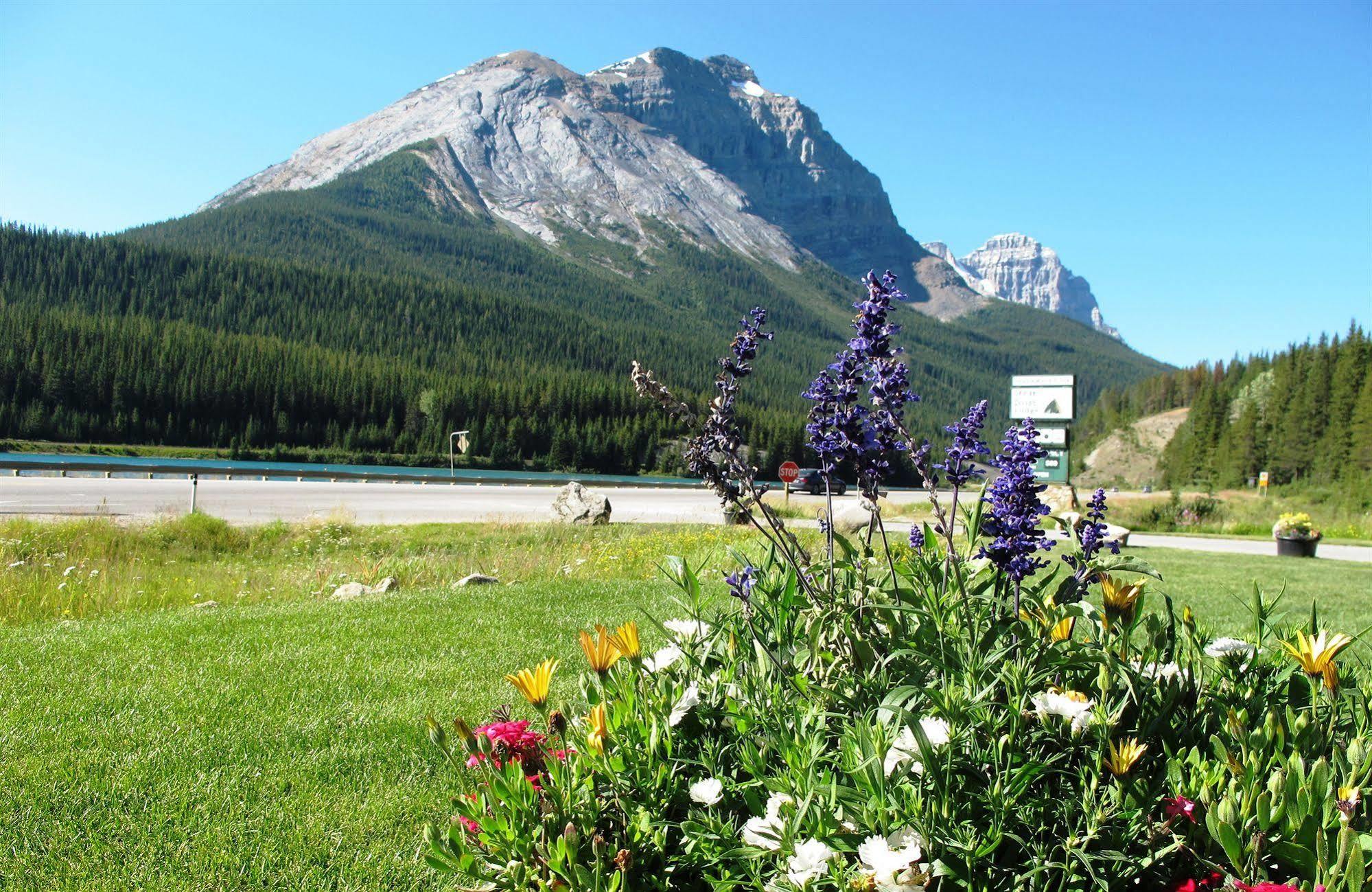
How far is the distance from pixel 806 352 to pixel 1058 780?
171 m

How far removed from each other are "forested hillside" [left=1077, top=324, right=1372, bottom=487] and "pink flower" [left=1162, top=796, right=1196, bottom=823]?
139 ft

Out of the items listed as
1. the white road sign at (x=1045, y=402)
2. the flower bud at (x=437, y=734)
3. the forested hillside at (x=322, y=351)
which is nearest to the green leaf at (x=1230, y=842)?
the flower bud at (x=437, y=734)

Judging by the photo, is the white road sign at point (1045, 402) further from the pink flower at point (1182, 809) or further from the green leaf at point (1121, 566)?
the pink flower at point (1182, 809)

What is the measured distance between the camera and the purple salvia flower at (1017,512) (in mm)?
2135

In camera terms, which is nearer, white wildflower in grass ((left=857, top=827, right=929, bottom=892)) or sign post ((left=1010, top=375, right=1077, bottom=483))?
white wildflower in grass ((left=857, top=827, right=929, bottom=892))

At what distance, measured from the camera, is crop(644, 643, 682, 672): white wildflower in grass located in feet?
7.64

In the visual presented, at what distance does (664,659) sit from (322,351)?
95083 mm

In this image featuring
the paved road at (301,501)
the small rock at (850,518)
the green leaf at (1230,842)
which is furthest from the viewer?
the paved road at (301,501)

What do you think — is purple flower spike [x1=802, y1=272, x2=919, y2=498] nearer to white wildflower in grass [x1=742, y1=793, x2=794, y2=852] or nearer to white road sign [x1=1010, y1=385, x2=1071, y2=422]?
white wildflower in grass [x1=742, y1=793, x2=794, y2=852]

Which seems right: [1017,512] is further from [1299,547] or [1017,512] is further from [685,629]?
[1299,547]

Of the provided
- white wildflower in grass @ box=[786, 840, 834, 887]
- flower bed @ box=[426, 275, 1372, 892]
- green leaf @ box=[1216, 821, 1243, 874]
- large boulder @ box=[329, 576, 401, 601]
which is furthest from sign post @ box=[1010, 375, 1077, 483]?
white wildflower in grass @ box=[786, 840, 834, 887]

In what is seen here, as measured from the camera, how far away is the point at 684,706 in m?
1.96

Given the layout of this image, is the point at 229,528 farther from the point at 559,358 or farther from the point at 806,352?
the point at 806,352

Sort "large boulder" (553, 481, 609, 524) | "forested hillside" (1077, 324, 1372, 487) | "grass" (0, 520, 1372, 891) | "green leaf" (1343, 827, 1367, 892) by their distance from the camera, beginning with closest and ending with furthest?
"green leaf" (1343, 827, 1367, 892)
"grass" (0, 520, 1372, 891)
"large boulder" (553, 481, 609, 524)
"forested hillside" (1077, 324, 1372, 487)
